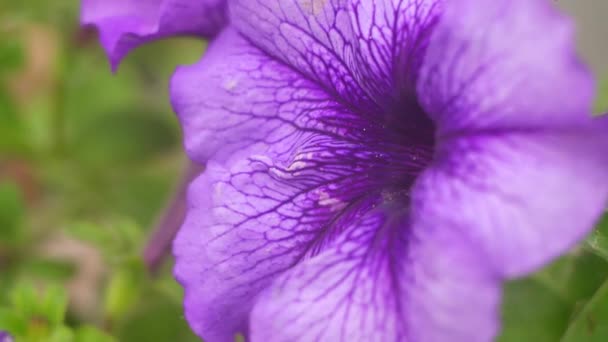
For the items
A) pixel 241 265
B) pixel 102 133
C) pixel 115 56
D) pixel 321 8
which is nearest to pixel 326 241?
pixel 241 265

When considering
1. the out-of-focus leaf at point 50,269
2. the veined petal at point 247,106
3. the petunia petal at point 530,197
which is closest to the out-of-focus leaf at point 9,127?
the out-of-focus leaf at point 50,269

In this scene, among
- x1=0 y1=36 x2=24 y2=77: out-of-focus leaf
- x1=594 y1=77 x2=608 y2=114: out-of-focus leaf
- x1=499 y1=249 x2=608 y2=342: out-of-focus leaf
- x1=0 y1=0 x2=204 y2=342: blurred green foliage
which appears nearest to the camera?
x1=499 y1=249 x2=608 y2=342: out-of-focus leaf

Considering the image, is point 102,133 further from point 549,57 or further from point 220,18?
point 549,57

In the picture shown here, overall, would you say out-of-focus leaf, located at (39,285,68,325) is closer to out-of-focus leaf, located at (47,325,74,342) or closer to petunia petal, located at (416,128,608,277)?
out-of-focus leaf, located at (47,325,74,342)

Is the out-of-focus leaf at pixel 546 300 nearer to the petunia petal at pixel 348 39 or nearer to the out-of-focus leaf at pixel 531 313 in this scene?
the out-of-focus leaf at pixel 531 313

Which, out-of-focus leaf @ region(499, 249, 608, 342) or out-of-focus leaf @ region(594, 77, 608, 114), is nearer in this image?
out-of-focus leaf @ region(499, 249, 608, 342)

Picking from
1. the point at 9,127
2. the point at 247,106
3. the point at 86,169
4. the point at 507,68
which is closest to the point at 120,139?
the point at 86,169

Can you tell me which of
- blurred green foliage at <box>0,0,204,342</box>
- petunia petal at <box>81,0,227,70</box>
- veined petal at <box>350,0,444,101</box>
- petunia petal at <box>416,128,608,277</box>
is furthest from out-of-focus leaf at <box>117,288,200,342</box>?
petunia petal at <box>416,128,608,277</box>
